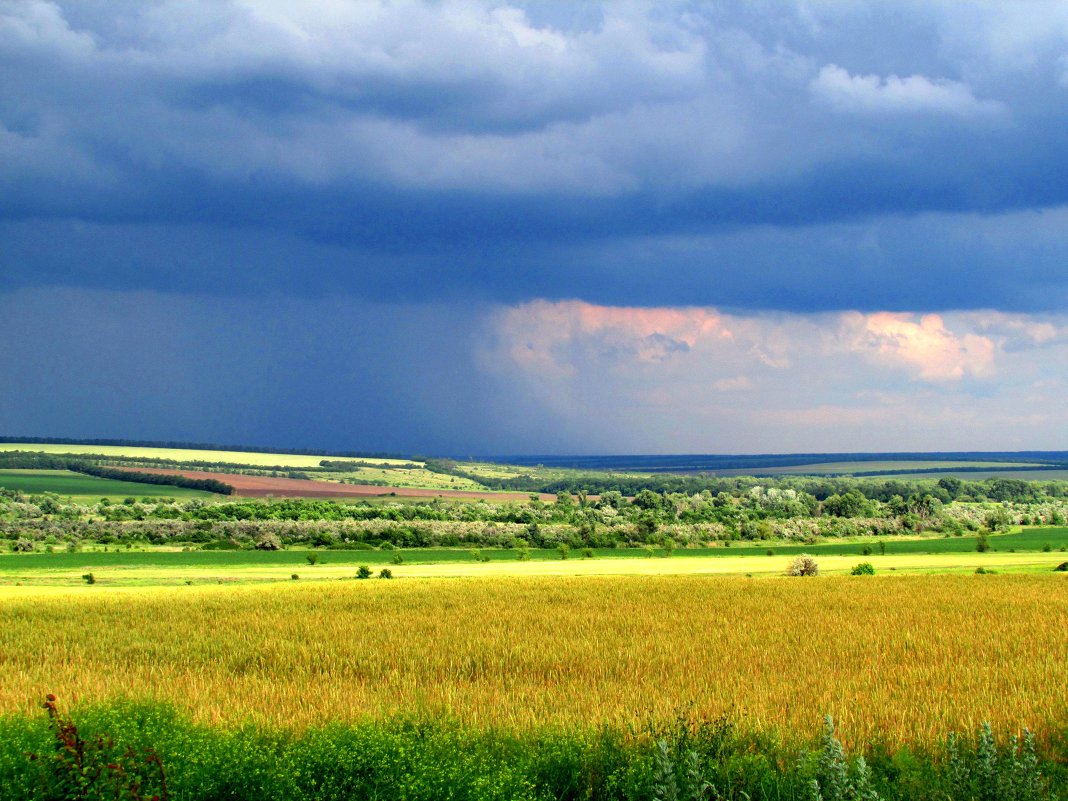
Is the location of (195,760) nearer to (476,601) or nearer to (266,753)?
(266,753)

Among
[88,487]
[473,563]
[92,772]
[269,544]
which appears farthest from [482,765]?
[88,487]

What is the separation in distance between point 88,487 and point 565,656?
485ft

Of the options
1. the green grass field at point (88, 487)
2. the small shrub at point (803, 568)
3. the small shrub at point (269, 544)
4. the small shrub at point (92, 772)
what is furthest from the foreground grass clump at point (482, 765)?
the green grass field at point (88, 487)

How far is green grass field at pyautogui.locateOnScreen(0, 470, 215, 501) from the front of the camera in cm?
13738

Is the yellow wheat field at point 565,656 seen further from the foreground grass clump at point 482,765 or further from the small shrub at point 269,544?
the small shrub at point 269,544

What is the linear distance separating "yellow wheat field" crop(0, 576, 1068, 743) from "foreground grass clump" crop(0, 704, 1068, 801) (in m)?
1.07

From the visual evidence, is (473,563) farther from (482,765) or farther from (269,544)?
(482,765)

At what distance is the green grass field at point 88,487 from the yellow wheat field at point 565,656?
112m

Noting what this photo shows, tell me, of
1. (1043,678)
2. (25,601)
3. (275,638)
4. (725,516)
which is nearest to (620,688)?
(1043,678)

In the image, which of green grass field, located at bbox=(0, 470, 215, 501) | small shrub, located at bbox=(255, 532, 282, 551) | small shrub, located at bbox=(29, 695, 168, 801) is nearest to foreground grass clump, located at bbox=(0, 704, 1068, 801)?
small shrub, located at bbox=(29, 695, 168, 801)

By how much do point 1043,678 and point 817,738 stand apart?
8347 mm

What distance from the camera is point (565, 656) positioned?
1986cm

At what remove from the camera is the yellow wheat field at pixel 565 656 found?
13.9 m

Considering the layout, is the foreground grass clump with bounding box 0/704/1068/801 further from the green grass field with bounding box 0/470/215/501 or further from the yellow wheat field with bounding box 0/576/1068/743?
the green grass field with bounding box 0/470/215/501
